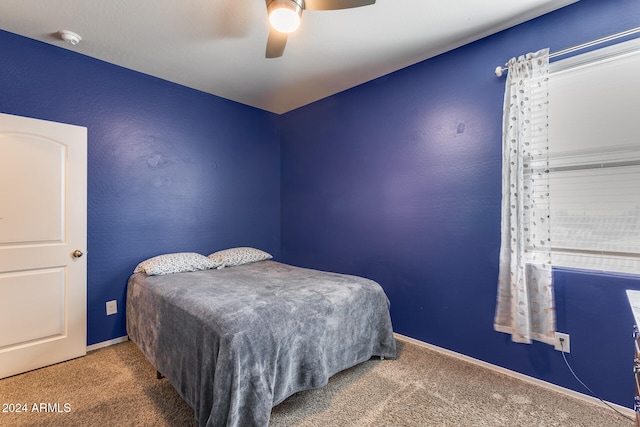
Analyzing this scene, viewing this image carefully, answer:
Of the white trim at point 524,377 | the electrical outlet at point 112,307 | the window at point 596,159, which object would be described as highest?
the window at point 596,159

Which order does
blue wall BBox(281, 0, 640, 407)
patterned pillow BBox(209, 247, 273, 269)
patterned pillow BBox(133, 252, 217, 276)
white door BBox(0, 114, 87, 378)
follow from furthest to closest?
patterned pillow BBox(209, 247, 273, 269), patterned pillow BBox(133, 252, 217, 276), white door BBox(0, 114, 87, 378), blue wall BBox(281, 0, 640, 407)

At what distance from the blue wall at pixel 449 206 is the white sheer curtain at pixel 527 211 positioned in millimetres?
137

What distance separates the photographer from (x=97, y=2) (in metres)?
1.92

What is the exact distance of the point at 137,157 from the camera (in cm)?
287

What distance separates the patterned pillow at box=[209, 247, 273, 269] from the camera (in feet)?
10.1

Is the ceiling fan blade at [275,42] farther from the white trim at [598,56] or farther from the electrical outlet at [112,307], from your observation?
the electrical outlet at [112,307]

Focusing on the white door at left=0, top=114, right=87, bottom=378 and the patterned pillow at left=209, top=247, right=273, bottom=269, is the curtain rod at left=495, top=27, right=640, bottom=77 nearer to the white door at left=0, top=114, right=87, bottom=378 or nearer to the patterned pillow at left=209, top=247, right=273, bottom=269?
the patterned pillow at left=209, top=247, right=273, bottom=269

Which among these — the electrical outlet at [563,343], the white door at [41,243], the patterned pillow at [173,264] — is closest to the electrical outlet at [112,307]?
the white door at [41,243]

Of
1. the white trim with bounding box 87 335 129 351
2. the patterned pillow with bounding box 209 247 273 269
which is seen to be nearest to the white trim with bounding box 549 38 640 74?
the patterned pillow with bounding box 209 247 273 269

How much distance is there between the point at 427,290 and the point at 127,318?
276 cm

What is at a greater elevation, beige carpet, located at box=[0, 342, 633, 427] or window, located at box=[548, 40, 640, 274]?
window, located at box=[548, 40, 640, 274]

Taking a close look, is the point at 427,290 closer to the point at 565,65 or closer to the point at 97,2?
the point at 565,65

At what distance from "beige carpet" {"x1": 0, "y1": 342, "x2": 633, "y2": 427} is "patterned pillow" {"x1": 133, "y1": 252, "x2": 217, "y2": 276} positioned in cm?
75

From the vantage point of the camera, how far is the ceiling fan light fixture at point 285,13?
5.31 feet
